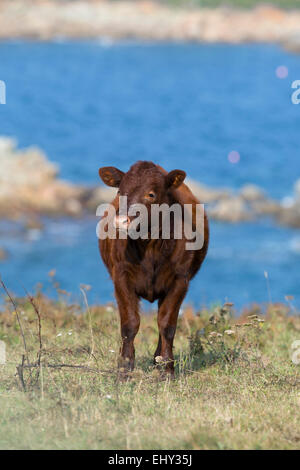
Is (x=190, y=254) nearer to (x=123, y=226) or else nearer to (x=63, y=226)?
(x=123, y=226)

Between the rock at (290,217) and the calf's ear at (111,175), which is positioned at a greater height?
the rock at (290,217)

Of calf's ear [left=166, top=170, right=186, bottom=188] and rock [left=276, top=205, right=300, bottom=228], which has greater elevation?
rock [left=276, top=205, right=300, bottom=228]

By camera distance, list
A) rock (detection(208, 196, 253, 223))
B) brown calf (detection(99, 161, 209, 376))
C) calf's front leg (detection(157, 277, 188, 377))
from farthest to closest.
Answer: rock (detection(208, 196, 253, 223)) < calf's front leg (detection(157, 277, 188, 377)) < brown calf (detection(99, 161, 209, 376))

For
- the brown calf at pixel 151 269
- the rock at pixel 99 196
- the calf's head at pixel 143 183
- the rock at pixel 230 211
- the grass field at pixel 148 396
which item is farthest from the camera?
the rock at pixel 99 196

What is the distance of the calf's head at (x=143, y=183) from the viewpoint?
726cm

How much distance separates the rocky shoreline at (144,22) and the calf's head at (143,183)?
4121 centimetres

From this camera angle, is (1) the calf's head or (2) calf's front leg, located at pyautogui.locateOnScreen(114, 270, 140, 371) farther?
(2) calf's front leg, located at pyautogui.locateOnScreen(114, 270, 140, 371)

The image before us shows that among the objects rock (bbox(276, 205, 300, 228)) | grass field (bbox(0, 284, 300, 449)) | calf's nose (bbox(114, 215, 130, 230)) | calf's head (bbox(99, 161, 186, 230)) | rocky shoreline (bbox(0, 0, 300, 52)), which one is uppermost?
rocky shoreline (bbox(0, 0, 300, 52))

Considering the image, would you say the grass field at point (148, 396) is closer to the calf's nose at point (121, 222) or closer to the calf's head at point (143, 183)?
the calf's nose at point (121, 222)

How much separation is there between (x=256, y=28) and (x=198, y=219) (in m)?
43.2

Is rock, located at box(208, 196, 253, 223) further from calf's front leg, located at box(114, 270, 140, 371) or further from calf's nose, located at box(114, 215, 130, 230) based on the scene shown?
calf's nose, located at box(114, 215, 130, 230)

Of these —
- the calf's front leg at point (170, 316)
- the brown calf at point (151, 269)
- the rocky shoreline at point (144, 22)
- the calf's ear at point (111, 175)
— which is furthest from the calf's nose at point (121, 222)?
the rocky shoreline at point (144, 22)

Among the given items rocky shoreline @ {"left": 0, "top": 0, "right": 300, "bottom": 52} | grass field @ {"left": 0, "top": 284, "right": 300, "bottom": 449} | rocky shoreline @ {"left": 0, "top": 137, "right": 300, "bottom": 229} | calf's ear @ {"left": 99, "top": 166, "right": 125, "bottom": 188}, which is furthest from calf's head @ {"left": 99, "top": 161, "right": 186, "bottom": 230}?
rocky shoreline @ {"left": 0, "top": 0, "right": 300, "bottom": 52}

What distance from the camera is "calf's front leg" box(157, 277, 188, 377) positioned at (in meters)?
7.66
